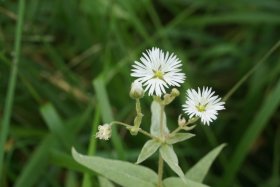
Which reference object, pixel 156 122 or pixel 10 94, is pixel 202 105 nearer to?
pixel 156 122

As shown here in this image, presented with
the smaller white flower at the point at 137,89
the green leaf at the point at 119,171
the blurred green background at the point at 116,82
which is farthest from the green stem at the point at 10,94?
the smaller white flower at the point at 137,89

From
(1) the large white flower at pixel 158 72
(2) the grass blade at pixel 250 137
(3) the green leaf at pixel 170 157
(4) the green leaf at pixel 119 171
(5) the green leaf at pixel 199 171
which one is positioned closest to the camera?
(1) the large white flower at pixel 158 72

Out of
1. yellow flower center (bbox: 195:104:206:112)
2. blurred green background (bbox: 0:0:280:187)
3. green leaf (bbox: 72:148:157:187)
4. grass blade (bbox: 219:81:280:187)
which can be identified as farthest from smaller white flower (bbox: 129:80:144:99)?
grass blade (bbox: 219:81:280:187)

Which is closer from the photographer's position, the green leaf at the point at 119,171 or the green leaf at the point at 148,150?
the green leaf at the point at 148,150

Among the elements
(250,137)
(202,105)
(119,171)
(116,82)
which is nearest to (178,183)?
(119,171)

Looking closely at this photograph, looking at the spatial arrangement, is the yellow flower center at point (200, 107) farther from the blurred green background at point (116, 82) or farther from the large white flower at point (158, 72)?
the blurred green background at point (116, 82)

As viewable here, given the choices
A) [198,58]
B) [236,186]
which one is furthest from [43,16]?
[236,186]

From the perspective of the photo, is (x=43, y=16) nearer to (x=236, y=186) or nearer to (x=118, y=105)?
(x=118, y=105)

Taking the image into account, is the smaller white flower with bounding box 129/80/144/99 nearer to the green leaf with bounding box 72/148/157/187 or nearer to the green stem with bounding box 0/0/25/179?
the green leaf with bounding box 72/148/157/187
